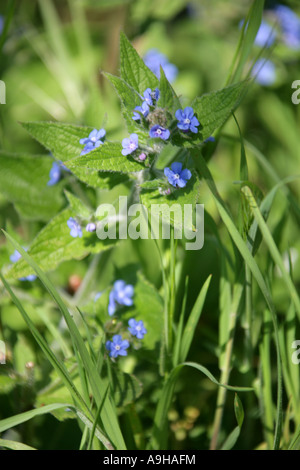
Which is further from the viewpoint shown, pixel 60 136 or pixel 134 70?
pixel 60 136

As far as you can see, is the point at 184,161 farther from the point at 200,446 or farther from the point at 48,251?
the point at 200,446

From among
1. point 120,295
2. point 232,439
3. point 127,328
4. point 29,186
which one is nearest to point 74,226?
point 120,295

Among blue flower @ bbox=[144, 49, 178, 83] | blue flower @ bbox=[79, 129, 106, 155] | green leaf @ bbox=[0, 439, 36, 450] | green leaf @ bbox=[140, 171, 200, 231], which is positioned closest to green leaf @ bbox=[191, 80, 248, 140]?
green leaf @ bbox=[140, 171, 200, 231]

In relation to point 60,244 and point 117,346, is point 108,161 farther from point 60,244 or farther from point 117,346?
point 117,346

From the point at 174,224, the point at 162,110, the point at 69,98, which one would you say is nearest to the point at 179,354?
the point at 174,224

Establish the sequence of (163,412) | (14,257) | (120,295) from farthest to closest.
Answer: (14,257) → (120,295) → (163,412)
